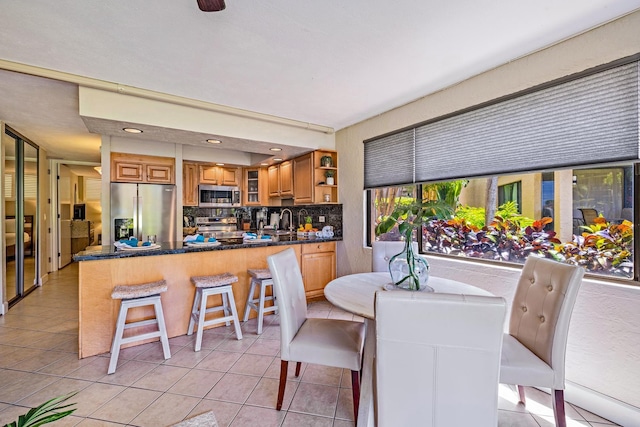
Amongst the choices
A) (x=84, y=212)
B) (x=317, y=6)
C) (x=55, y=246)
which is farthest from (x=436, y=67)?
(x=84, y=212)

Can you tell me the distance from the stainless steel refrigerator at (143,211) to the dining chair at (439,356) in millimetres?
4086

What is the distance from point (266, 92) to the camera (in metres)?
2.77

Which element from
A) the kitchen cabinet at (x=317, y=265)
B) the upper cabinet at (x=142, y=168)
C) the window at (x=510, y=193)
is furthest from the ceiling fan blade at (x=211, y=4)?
the upper cabinet at (x=142, y=168)

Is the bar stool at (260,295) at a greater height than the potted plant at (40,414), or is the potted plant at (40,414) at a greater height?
the potted plant at (40,414)

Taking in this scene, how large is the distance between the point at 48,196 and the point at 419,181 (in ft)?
21.0

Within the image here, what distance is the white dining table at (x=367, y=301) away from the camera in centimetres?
148

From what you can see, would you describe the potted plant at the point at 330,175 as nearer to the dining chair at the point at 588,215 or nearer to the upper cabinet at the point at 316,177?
the upper cabinet at the point at 316,177

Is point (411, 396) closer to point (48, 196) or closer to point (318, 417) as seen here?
point (318, 417)

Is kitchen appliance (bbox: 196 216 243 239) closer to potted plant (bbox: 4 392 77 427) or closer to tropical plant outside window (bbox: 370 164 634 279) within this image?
tropical plant outside window (bbox: 370 164 634 279)

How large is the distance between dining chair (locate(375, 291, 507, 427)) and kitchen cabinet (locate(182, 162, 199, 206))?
4.79m

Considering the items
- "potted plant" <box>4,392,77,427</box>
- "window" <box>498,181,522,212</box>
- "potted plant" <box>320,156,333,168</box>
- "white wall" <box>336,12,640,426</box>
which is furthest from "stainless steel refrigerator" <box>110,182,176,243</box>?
"window" <box>498,181,522,212</box>

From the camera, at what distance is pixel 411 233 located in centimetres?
167

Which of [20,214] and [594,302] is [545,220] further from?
[20,214]

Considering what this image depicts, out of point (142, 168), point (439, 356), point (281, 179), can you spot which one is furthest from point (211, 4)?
point (281, 179)
